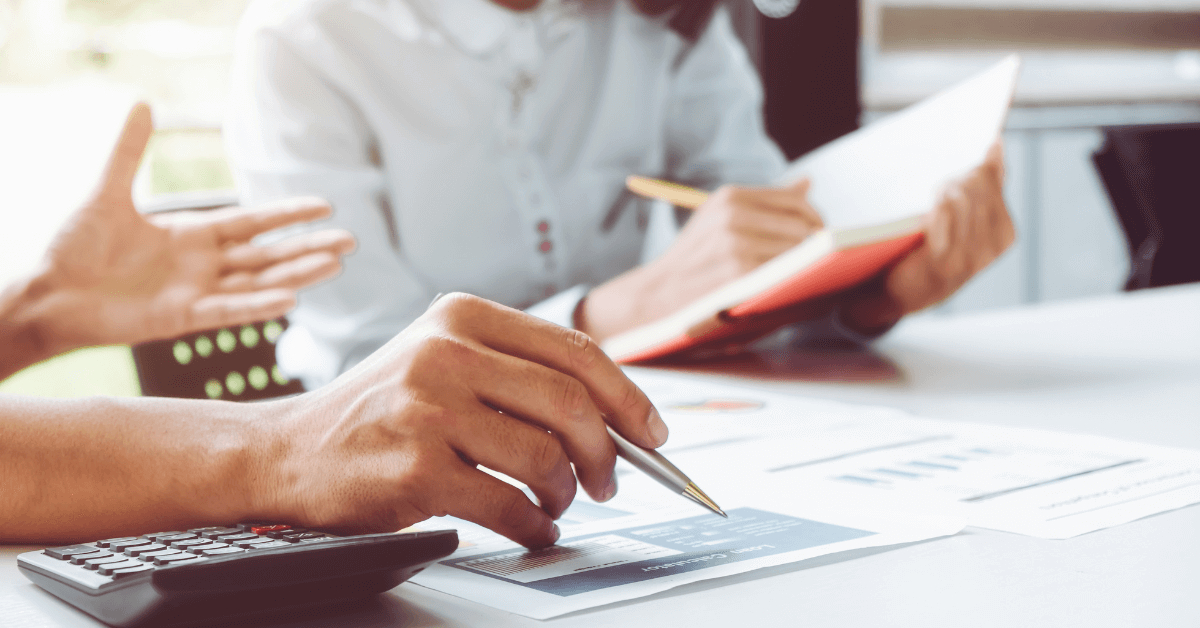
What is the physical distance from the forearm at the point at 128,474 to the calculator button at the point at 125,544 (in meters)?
0.06

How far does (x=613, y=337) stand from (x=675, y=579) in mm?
672

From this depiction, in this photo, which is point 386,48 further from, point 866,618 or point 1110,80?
point 1110,80

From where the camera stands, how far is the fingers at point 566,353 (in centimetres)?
39

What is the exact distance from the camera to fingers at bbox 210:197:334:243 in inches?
37.4

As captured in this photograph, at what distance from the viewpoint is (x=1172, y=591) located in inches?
13.2

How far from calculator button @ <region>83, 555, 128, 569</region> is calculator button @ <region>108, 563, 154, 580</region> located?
0.05ft

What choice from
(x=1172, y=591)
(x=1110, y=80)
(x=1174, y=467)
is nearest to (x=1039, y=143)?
(x=1110, y=80)

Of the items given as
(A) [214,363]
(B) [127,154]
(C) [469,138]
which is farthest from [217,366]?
(C) [469,138]

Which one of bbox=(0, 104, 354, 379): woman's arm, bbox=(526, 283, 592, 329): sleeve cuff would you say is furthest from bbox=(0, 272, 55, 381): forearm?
bbox=(526, 283, 592, 329): sleeve cuff

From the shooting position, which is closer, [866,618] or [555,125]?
[866,618]

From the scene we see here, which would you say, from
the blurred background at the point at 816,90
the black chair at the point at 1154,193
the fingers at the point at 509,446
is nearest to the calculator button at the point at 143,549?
the fingers at the point at 509,446

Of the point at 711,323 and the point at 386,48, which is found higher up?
the point at 386,48

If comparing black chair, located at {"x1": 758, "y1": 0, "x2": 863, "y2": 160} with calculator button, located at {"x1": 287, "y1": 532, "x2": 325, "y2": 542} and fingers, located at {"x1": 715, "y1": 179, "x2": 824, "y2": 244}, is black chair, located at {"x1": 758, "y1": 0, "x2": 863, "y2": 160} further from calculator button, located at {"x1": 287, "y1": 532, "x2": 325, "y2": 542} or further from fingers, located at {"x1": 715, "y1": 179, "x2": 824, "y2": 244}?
calculator button, located at {"x1": 287, "y1": 532, "x2": 325, "y2": 542}

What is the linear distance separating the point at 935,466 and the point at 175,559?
14.5 inches
